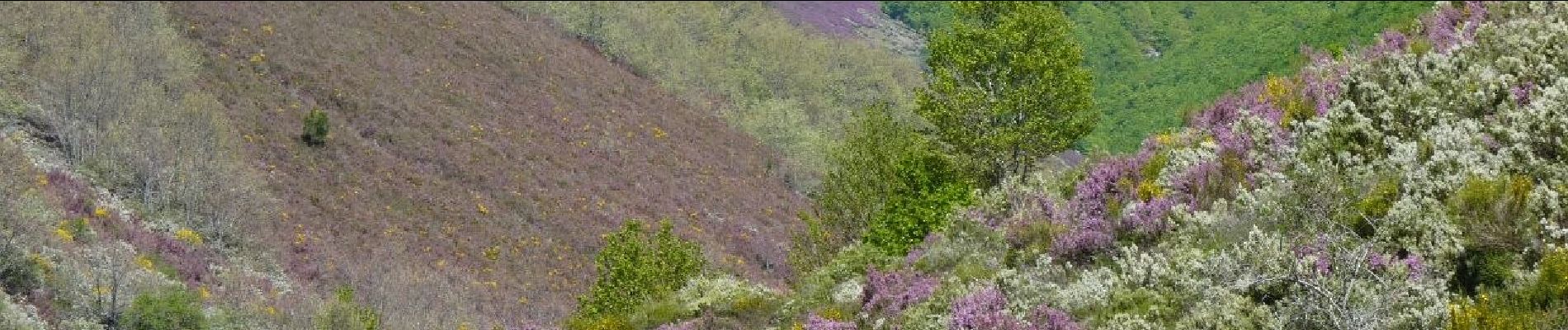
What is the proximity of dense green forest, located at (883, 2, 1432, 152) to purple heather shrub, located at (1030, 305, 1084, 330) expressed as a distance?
9235cm

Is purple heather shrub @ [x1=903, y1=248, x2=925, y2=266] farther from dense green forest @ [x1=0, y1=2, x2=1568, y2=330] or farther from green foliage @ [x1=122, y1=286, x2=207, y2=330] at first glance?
green foliage @ [x1=122, y1=286, x2=207, y2=330]

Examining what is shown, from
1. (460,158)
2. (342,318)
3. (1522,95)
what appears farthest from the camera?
(460,158)

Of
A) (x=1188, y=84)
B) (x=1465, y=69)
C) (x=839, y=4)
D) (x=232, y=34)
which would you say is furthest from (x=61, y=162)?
(x=839, y=4)

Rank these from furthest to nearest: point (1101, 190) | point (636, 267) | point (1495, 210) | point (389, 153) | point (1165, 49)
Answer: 1. point (1165, 49)
2. point (389, 153)
3. point (636, 267)
4. point (1101, 190)
5. point (1495, 210)

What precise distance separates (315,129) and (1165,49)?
13828cm

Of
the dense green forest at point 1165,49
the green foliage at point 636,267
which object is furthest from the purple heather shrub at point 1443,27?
the dense green forest at point 1165,49

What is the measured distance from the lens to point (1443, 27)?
13859 mm

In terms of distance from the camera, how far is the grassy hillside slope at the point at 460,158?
198ft

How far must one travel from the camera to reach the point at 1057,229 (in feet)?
41.1

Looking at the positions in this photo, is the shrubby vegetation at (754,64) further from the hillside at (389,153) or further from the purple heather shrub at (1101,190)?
the purple heather shrub at (1101,190)

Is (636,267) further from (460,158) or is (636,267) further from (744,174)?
(744,174)

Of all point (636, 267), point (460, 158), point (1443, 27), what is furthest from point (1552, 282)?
point (460, 158)

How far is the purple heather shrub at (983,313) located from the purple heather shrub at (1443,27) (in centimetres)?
535

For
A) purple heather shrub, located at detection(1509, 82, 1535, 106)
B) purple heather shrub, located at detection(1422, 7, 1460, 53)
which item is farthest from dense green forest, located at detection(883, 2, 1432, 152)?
purple heather shrub, located at detection(1509, 82, 1535, 106)
